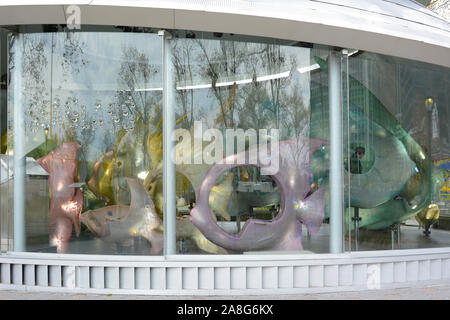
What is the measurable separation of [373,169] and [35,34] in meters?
5.20

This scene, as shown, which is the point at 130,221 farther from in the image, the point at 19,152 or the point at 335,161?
the point at 335,161

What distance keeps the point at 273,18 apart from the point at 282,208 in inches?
98.8

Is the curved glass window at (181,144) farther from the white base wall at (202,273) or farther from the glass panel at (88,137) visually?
the white base wall at (202,273)

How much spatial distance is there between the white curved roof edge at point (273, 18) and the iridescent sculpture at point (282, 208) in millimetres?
1513

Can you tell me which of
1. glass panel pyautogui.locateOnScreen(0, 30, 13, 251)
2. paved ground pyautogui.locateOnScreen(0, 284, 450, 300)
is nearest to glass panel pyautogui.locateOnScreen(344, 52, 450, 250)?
paved ground pyautogui.locateOnScreen(0, 284, 450, 300)

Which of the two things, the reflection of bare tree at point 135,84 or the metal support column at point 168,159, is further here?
the reflection of bare tree at point 135,84

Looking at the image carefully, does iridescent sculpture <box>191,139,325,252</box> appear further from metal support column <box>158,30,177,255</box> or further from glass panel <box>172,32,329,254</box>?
metal support column <box>158,30,177,255</box>

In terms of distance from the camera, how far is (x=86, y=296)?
19.5 feet

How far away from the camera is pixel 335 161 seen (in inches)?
260

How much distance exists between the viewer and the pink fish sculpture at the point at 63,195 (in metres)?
6.57

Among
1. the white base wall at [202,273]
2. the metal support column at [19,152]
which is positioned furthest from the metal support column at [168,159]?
the metal support column at [19,152]

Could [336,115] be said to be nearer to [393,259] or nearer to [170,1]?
[393,259]

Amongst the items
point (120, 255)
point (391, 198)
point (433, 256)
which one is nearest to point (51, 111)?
point (120, 255)

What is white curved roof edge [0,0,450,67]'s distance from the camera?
571 centimetres
